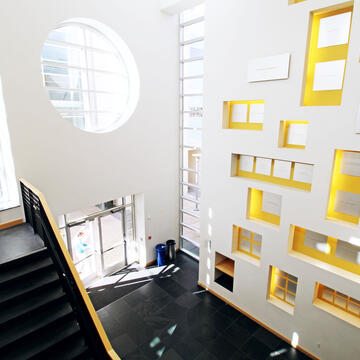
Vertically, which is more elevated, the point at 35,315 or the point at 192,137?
the point at 192,137

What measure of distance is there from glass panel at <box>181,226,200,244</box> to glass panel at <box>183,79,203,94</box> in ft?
16.8

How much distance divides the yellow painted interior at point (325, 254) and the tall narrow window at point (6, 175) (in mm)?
6415

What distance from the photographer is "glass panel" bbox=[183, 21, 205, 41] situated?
847cm

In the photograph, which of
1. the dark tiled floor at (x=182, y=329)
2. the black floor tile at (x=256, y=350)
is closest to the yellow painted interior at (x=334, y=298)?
the dark tiled floor at (x=182, y=329)

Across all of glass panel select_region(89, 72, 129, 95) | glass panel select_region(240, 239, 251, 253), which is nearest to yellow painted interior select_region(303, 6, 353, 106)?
glass panel select_region(240, 239, 251, 253)

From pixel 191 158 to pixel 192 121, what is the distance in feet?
4.62

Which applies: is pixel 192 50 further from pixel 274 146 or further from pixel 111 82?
pixel 274 146

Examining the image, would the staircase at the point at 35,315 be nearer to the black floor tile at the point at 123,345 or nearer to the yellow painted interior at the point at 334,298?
the black floor tile at the point at 123,345

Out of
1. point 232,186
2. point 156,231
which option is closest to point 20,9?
point 232,186

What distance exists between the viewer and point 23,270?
4.44 metres

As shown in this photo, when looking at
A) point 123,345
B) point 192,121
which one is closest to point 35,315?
point 123,345

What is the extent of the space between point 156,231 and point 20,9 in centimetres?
717

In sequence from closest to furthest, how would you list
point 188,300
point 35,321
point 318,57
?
point 35,321
point 318,57
point 188,300

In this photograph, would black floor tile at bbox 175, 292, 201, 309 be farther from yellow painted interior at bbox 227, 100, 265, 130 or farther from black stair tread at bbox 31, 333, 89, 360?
yellow painted interior at bbox 227, 100, 265, 130
